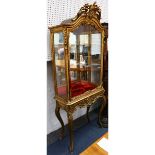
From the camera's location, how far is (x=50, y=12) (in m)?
2.05

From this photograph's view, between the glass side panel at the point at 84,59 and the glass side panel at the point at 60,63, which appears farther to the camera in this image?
the glass side panel at the point at 84,59

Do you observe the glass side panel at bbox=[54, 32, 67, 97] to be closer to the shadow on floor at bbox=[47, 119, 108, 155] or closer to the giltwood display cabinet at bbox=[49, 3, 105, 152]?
the giltwood display cabinet at bbox=[49, 3, 105, 152]

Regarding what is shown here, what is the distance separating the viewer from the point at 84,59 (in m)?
2.39

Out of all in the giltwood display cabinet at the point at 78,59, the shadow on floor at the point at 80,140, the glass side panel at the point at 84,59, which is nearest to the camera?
the giltwood display cabinet at the point at 78,59

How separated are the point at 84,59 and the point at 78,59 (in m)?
0.14

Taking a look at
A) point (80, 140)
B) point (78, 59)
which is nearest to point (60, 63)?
point (78, 59)

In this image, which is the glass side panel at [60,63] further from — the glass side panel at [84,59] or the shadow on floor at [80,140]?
the shadow on floor at [80,140]

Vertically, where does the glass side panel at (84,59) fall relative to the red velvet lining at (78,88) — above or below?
above

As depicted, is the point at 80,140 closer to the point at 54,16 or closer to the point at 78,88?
the point at 78,88

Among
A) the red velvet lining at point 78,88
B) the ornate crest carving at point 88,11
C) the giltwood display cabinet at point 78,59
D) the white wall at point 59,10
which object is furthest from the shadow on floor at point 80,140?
the ornate crest carving at point 88,11

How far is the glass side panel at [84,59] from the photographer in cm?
213
